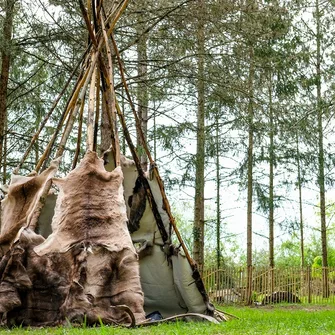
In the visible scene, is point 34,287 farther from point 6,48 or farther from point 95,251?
point 6,48

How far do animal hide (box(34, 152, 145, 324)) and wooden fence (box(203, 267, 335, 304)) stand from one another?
13759mm

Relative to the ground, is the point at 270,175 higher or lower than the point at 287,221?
higher

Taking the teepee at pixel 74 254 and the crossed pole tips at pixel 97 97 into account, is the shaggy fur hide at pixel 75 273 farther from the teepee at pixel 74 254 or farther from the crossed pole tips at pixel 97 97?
the crossed pole tips at pixel 97 97

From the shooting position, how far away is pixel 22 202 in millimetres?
5730

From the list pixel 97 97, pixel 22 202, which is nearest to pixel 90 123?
pixel 97 97

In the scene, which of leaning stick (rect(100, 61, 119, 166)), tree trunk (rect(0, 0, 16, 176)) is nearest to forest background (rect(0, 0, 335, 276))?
tree trunk (rect(0, 0, 16, 176))

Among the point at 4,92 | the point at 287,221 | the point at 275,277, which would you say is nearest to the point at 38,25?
the point at 4,92

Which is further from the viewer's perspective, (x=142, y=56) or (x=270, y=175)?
(x=270, y=175)

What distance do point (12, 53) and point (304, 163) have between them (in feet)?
36.6

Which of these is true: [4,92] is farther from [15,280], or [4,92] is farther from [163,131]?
[15,280]

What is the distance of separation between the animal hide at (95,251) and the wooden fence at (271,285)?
45.1 feet

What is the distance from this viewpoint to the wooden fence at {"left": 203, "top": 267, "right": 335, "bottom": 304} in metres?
18.5

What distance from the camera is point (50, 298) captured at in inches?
184

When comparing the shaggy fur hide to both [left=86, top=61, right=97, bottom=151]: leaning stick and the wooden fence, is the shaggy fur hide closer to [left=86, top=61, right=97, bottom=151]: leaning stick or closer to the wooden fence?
[left=86, top=61, right=97, bottom=151]: leaning stick
